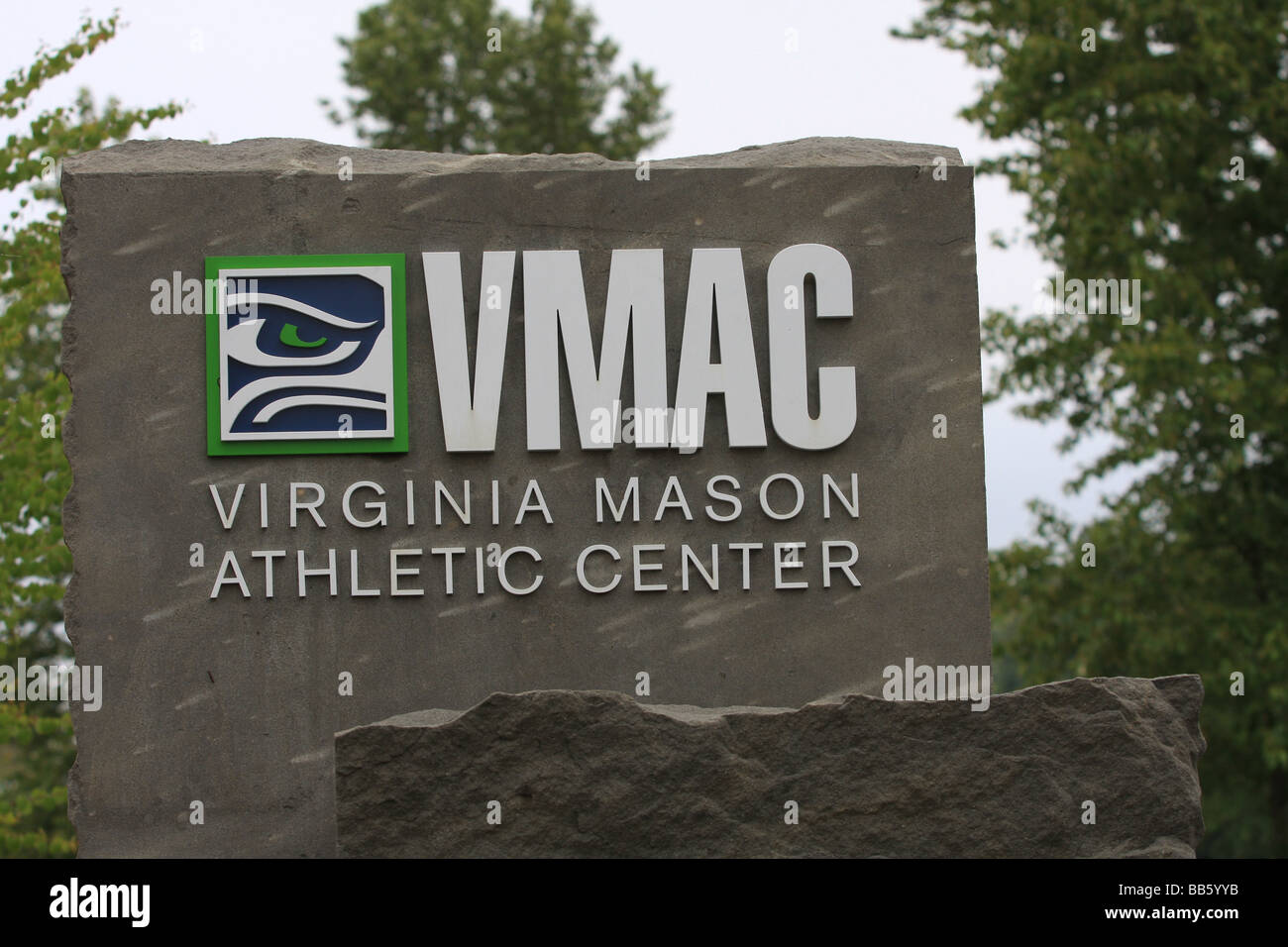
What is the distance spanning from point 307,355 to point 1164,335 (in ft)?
24.8

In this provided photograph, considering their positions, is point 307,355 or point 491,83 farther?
point 491,83

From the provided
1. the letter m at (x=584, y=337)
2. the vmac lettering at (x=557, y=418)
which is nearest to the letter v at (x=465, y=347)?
the vmac lettering at (x=557, y=418)

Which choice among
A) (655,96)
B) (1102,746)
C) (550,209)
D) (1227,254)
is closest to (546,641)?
(550,209)

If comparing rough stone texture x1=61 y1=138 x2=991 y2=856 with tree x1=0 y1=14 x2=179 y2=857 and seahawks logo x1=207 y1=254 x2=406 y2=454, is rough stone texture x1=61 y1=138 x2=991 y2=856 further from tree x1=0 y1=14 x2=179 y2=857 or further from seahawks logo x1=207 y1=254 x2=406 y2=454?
tree x1=0 y1=14 x2=179 y2=857

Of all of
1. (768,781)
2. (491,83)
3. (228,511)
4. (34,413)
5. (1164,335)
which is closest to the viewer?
(768,781)

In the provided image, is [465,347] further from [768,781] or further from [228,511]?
[768,781]

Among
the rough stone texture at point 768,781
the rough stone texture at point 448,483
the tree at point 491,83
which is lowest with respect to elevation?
the rough stone texture at point 768,781

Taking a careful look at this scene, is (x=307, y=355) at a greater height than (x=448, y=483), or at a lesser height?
greater

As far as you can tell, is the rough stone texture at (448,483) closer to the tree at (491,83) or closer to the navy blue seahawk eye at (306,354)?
the navy blue seahawk eye at (306,354)

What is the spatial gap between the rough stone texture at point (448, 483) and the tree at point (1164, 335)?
18.4ft

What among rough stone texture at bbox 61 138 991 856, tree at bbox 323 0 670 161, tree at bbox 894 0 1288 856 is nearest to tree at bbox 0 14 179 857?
rough stone texture at bbox 61 138 991 856

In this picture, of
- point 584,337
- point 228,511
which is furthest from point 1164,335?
point 228,511

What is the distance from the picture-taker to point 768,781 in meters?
5.85

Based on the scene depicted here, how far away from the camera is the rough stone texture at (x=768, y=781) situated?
5.82 metres
